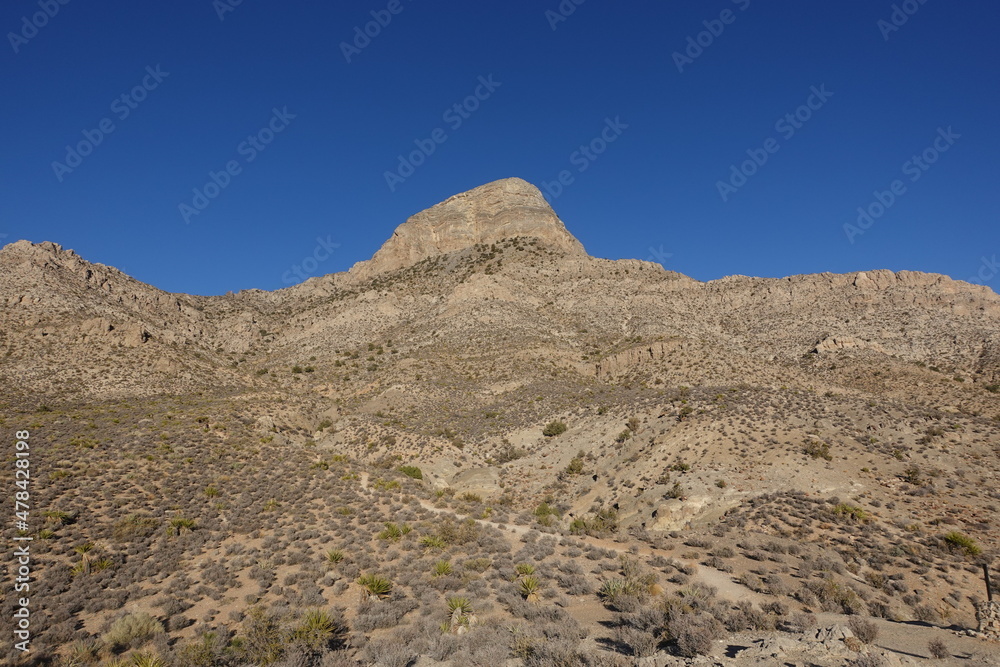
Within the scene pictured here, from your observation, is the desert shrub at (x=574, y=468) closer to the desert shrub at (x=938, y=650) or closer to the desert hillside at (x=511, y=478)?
the desert hillside at (x=511, y=478)

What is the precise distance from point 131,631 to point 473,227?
81.9 metres

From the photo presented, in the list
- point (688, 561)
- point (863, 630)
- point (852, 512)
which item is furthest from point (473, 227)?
point (863, 630)

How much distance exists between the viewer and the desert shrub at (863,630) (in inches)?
301

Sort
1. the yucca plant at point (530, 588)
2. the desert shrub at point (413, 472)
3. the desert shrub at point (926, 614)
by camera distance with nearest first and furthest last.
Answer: the desert shrub at point (926, 614) → the yucca plant at point (530, 588) → the desert shrub at point (413, 472)

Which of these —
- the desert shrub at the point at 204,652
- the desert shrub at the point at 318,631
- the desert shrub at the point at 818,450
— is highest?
the desert shrub at the point at 818,450

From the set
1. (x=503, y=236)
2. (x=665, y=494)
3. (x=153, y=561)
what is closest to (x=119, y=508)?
(x=153, y=561)

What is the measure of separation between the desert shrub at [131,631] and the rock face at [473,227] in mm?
76371

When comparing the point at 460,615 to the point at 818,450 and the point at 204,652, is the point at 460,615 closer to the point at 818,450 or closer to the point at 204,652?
the point at 204,652

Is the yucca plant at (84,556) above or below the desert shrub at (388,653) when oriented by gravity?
below

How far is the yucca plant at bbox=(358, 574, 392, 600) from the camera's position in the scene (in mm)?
11677

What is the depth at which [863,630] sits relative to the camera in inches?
305

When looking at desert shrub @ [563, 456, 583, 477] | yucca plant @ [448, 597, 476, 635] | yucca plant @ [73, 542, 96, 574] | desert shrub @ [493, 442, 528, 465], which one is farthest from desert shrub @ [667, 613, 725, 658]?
desert shrub @ [493, 442, 528, 465]

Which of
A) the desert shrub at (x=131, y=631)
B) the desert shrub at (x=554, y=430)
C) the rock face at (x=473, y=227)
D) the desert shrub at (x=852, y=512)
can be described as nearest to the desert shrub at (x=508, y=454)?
the desert shrub at (x=554, y=430)

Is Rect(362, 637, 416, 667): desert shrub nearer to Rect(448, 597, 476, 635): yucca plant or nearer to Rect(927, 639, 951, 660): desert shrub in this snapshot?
Rect(448, 597, 476, 635): yucca plant
